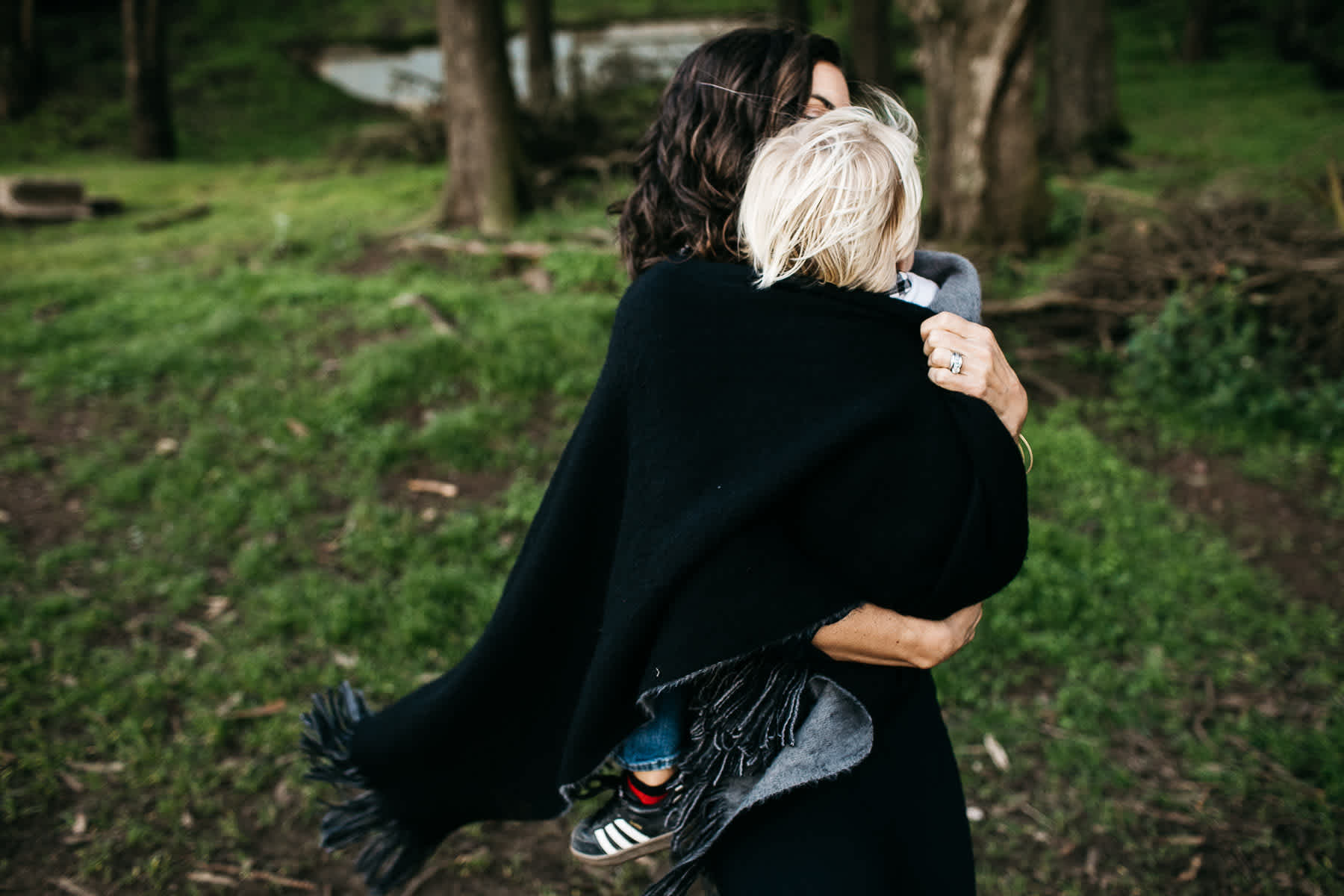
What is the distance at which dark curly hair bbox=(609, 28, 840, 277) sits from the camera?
1.80 metres

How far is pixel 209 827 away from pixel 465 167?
22.1ft

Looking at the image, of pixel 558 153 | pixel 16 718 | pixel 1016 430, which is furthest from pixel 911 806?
pixel 558 153

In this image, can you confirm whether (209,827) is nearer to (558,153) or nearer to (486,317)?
(486,317)

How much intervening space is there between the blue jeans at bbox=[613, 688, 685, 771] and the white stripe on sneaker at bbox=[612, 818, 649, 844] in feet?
0.55

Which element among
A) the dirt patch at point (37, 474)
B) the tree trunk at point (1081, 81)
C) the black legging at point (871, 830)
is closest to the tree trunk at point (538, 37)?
the tree trunk at point (1081, 81)

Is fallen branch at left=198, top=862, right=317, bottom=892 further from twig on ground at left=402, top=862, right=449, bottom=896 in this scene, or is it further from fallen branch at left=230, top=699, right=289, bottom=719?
fallen branch at left=230, top=699, right=289, bottom=719

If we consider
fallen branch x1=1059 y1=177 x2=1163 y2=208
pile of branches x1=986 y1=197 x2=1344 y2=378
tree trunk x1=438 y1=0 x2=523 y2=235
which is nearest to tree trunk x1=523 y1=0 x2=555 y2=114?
tree trunk x1=438 y1=0 x2=523 y2=235

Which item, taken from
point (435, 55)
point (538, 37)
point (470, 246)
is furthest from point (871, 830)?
point (435, 55)

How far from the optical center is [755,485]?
154 centimetres

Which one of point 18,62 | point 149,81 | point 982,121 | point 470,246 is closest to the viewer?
point 982,121

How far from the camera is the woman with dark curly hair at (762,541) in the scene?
1562 millimetres

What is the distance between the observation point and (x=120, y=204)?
36.8 feet

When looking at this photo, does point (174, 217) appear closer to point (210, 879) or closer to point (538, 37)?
point (538, 37)

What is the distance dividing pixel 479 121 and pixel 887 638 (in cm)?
774
